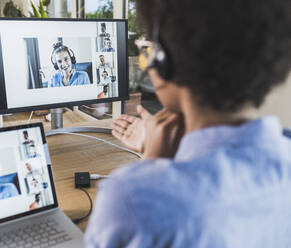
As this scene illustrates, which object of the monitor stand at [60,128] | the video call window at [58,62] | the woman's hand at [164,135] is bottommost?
the monitor stand at [60,128]

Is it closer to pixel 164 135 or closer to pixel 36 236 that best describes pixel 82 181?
pixel 36 236

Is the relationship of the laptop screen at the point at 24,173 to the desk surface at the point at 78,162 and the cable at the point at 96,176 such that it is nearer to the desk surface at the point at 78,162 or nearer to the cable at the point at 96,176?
the desk surface at the point at 78,162

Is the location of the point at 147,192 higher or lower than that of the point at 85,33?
lower

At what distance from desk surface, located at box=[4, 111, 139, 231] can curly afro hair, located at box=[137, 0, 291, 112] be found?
23.2 inches

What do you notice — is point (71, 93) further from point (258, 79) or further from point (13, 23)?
point (258, 79)

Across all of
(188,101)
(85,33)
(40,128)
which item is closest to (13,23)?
(85,33)

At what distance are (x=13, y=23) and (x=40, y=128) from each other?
0.48 m

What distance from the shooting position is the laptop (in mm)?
821

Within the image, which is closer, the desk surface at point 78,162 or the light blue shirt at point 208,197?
the light blue shirt at point 208,197

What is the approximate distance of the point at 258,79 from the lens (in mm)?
436

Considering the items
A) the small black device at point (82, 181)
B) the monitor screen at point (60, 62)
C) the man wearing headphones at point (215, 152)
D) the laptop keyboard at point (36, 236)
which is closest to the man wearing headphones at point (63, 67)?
the monitor screen at point (60, 62)

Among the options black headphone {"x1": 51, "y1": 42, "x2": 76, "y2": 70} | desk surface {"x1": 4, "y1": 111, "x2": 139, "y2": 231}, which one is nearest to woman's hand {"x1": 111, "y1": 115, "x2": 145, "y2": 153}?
desk surface {"x1": 4, "y1": 111, "x2": 139, "y2": 231}

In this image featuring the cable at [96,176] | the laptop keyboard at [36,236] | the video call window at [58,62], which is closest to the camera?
the laptop keyboard at [36,236]

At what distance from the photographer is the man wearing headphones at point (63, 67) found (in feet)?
4.21
